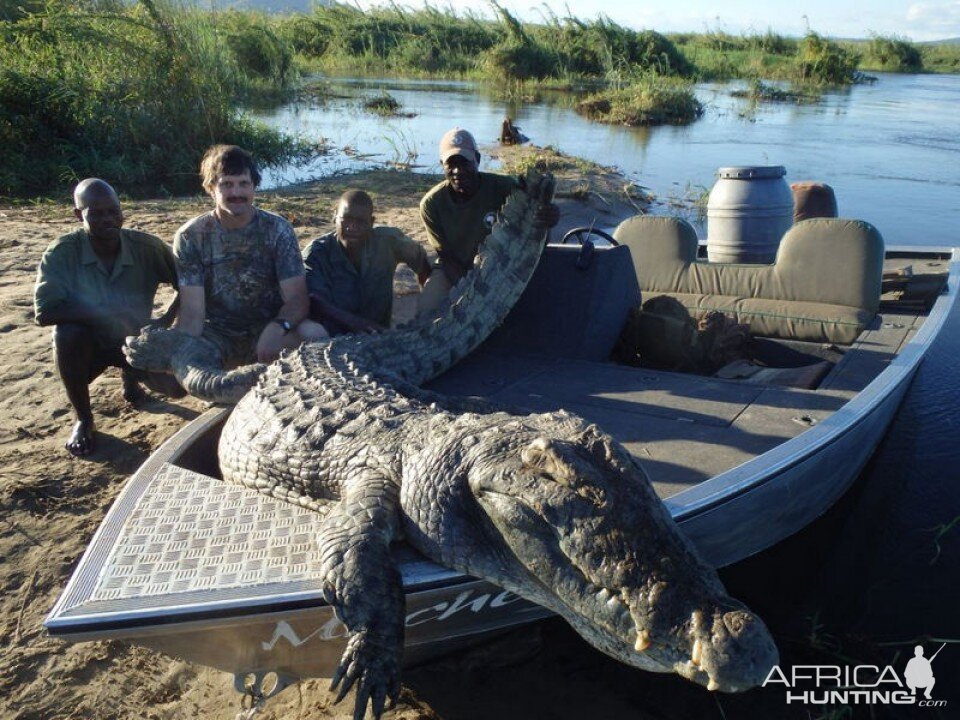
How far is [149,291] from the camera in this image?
411 cm

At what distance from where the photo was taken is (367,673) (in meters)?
1.94

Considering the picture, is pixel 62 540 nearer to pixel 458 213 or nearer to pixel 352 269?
pixel 352 269

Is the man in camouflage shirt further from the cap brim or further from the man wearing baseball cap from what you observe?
the cap brim

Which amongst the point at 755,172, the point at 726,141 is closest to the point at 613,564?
the point at 755,172

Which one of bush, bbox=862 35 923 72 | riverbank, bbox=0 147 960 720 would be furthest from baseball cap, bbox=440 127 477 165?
bush, bbox=862 35 923 72

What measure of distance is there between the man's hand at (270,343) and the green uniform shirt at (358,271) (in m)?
0.37

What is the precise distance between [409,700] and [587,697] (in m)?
0.59

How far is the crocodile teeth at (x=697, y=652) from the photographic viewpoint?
1527 mm

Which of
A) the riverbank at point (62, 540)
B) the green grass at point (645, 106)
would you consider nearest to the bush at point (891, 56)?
the green grass at point (645, 106)

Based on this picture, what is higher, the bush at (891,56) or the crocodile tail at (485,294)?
the bush at (891,56)

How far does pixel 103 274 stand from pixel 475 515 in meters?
2.81

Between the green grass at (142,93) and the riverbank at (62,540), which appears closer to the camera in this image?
the riverbank at (62,540)

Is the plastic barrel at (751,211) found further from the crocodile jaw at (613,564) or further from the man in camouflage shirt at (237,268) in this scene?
the crocodile jaw at (613,564)

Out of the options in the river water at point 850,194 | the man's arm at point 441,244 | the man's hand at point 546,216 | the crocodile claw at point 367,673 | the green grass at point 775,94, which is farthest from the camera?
the green grass at point 775,94
